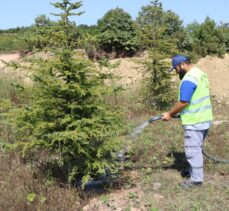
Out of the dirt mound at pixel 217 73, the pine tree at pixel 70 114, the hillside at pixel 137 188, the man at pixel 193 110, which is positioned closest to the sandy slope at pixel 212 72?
the dirt mound at pixel 217 73

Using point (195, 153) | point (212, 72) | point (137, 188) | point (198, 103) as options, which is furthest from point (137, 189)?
point (212, 72)

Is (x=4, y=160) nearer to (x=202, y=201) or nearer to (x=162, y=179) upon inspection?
(x=162, y=179)

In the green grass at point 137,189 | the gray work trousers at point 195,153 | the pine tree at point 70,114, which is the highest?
the pine tree at point 70,114

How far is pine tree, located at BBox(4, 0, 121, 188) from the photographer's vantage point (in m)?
4.95

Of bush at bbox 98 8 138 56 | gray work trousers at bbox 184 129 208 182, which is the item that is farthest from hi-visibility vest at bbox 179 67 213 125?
bush at bbox 98 8 138 56

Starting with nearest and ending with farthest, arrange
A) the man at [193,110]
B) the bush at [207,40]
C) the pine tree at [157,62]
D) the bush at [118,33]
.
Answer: the man at [193,110] → the pine tree at [157,62] → the bush at [118,33] → the bush at [207,40]

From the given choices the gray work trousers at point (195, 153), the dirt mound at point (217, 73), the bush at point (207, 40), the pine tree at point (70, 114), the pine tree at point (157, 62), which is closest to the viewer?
the pine tree at point (70, 114)

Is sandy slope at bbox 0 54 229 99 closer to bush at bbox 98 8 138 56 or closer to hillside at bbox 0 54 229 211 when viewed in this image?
bush at bbox 98 8 138 56

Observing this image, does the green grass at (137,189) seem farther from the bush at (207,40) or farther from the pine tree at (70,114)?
the bush at (207,40)

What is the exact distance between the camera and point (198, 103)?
5289 millimetres

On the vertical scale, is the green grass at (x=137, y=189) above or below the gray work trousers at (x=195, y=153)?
below

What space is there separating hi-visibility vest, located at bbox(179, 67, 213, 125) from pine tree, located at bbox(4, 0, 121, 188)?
3.31 feet

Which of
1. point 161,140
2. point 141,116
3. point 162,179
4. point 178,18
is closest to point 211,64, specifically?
point 178,18

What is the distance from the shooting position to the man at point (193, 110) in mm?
5188
